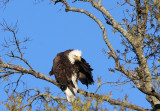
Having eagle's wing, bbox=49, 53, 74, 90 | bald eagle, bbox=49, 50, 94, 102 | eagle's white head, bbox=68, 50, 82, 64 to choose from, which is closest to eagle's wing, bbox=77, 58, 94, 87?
bald eagle, bbox=49, 50, 94, 102

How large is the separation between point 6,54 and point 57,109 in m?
2.67

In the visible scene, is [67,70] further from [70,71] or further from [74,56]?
[74,56]

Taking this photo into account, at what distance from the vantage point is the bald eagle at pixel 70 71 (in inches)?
363

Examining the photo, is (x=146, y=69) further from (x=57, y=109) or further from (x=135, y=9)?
(x=57, y=109)

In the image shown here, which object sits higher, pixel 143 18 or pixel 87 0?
pixel 87 0

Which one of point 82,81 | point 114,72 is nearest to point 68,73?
point 82,81

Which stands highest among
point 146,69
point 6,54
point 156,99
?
point 6,54

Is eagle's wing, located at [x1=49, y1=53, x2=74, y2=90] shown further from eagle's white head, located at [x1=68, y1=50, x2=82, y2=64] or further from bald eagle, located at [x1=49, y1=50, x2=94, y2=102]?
eagle's white head, located at [x1=68, y1=50, x2=82, y2=64]

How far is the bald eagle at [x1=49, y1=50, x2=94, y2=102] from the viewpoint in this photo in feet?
30.3

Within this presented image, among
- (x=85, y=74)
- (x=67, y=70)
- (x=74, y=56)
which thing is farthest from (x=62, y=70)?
(x=85, y=74)

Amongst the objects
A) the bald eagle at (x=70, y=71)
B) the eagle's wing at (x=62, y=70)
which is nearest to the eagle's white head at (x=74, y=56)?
the bald eagle at (x=70, y=71)

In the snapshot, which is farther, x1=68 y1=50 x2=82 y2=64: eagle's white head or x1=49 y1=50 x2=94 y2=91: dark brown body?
x1=68 y1=50 x2=82 y2=64: eagle's white head

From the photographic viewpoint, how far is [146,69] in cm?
920

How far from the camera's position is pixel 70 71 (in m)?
9.38
